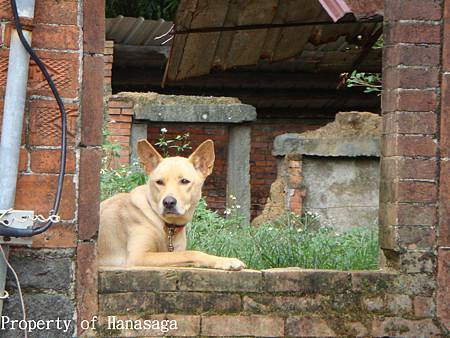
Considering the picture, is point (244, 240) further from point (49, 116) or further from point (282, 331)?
point (49, 116)

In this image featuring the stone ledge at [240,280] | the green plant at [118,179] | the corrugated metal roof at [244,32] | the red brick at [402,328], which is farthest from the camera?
the green plant at [118,179]

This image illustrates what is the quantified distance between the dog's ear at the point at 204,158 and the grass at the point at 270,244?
2.19 feet

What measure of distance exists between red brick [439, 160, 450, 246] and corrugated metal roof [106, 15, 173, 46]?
669cm

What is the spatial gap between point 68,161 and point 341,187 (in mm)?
6891

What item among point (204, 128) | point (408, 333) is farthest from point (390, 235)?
point (204, 128)

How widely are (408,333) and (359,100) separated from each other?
939 cm

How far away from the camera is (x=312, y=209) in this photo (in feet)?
38.0

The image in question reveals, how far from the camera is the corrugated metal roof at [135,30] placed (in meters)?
12.0

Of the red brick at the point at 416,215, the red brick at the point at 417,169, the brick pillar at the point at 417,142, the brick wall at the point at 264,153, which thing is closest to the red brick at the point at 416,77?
the brick pillar at the point at 417,142

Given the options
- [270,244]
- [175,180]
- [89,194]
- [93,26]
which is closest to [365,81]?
[270,244]

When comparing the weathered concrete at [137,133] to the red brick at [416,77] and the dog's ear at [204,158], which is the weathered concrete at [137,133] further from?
the red brick at [416,77]

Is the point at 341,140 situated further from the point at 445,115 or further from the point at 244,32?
the point at 445,115

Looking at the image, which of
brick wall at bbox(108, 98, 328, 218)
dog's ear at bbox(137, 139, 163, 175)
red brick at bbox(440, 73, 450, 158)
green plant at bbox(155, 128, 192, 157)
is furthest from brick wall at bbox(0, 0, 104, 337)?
brick wall at bbox(108, 98, 328, 218)

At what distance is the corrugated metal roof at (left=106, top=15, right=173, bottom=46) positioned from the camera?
39.4 feet
